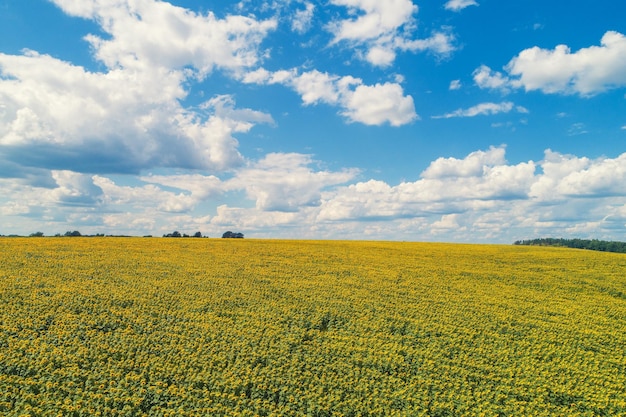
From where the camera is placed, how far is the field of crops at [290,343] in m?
11.7

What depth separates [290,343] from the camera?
14938mm

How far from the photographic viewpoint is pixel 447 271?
29047 millimetres

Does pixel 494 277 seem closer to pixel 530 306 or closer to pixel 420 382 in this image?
pixel 530 306

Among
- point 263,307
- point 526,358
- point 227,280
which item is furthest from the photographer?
point 227,280

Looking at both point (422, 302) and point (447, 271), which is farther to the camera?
point (447, 271)

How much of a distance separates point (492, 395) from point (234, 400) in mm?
8455

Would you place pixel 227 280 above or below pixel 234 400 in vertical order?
above

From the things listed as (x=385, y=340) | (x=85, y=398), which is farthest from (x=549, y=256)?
(x=85, y=398)

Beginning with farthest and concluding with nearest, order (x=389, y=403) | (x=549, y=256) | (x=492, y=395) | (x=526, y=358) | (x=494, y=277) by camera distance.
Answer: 1. (x=549, y=256)
2. (x=494, y=277)
3. (x=526, y=358)
4. (x=492, y=395)
5. (x=389, y=403)

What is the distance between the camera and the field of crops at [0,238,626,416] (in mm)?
11664

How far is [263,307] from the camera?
18.2 meters

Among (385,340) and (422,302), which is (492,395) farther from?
(422,302)

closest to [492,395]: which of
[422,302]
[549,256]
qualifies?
[422,302]

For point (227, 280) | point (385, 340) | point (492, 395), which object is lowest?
point (492, 395)
